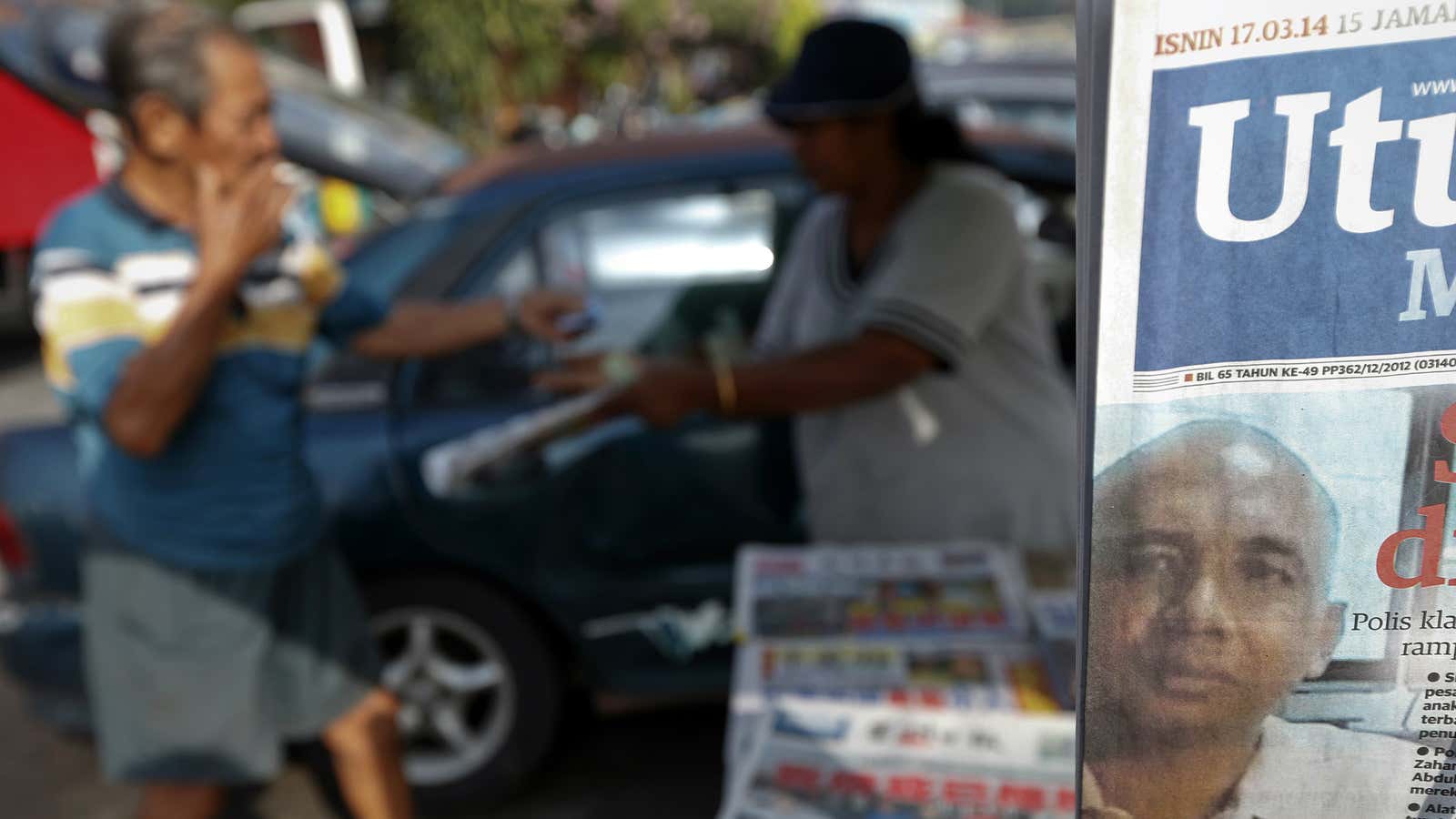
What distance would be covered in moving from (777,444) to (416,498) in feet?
2.83

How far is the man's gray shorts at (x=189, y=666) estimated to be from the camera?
6.09 ft

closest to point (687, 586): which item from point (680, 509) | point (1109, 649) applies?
point (680, 509)

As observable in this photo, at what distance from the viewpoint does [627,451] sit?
9.20ft

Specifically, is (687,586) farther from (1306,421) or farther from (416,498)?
(1306,421)

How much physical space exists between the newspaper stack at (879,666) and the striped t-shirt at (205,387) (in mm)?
771

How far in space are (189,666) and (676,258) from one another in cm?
147

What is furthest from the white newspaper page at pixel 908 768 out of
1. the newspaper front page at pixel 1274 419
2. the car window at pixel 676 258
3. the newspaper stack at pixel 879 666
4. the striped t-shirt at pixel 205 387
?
the car window at pixel 676 258

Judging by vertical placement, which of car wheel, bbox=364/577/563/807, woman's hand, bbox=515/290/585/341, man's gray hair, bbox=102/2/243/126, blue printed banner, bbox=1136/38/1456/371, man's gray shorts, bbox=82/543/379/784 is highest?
man's gray hair, bbox=102/2/243/126

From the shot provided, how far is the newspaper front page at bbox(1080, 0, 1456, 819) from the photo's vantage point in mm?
638

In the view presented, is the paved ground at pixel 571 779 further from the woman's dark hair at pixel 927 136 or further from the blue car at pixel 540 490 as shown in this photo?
the woman's dark hair at pixel 927 136

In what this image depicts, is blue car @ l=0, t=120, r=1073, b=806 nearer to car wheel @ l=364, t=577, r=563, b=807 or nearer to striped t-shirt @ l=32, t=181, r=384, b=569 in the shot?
car wheel @ l=364, t=577, r=563, b=807

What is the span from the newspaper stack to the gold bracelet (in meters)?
0.24

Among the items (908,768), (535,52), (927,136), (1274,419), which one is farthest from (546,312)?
(535,52)

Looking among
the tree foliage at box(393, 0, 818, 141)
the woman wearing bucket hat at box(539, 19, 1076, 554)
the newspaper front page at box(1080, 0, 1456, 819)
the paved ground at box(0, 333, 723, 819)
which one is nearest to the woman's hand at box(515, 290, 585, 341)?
the woman wearing bucket hat at box(539, 19, 1076, 554)
